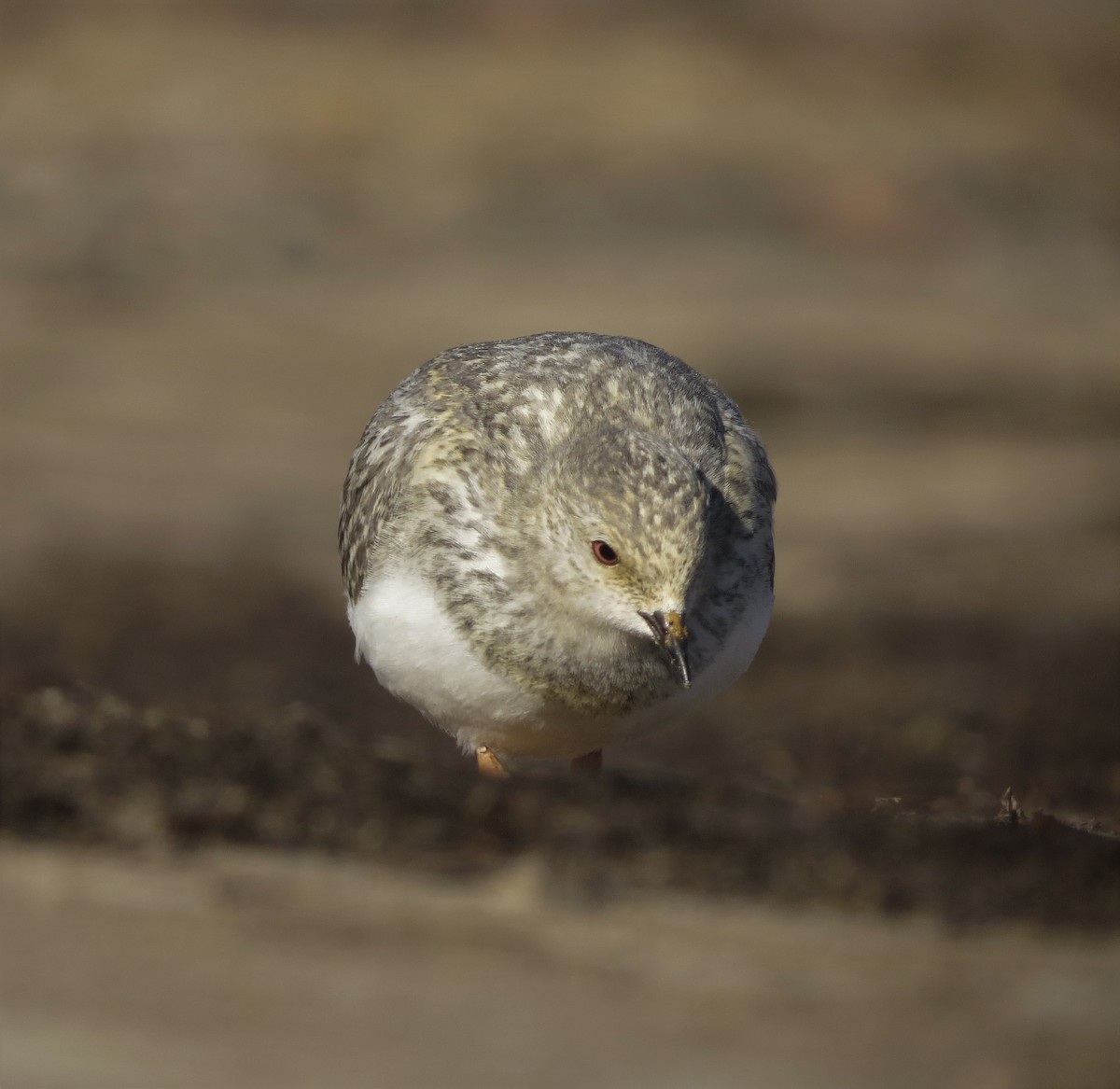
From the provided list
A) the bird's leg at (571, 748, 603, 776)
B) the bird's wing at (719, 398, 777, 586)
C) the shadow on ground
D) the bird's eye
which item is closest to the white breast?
the shadow on ground

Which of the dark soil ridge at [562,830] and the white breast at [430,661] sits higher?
the white breast at [430,661]

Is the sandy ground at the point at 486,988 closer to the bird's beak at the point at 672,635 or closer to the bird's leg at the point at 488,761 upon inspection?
the bird's beak at the point at 672,635

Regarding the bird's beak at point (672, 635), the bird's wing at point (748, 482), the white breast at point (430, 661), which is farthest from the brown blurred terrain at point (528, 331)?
the bird's wing at point (748, 482)

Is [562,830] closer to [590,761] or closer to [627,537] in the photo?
[627,537]

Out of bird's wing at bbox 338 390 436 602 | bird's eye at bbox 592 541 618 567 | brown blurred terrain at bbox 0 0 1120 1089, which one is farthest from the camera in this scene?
bird's wing at bbox 338 390 436 602

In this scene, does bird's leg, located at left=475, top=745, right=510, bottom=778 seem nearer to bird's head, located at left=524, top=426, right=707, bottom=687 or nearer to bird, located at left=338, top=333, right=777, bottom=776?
bird, located at left=338, top=333, right=777, bottom=776

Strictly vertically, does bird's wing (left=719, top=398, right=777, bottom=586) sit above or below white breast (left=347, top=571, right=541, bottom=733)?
above

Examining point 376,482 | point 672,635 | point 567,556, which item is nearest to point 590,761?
point 376,482

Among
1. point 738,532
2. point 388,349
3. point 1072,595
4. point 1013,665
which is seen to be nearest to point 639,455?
point 738,532
